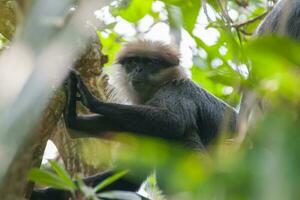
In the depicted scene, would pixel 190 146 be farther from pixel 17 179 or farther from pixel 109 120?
pixel 17 179

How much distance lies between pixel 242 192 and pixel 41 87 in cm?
28

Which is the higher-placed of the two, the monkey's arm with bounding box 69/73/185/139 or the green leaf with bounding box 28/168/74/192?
the green leaf with bounding box 28/168/74/192

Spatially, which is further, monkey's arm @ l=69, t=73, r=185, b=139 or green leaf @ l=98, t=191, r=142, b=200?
monkey's arm @ l=69, t=73, r=185, b=139

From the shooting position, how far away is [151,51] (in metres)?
5.02

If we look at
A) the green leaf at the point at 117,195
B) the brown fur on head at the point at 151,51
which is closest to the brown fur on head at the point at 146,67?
the brown fur on head at the point at 151,51

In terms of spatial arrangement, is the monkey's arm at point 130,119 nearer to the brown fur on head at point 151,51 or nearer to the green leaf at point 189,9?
the brown fur on head at point 151,51

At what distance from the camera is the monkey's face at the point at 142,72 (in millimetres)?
4852

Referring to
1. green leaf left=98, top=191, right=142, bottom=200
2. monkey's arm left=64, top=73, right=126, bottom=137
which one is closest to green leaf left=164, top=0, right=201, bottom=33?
monkey's arm left=64, top=73, right=126, bottom=137

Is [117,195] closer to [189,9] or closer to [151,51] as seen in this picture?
[189,9]

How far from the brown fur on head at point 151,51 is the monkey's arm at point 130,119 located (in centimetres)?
71

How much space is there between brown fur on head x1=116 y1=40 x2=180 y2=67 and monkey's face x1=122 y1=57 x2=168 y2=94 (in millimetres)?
35

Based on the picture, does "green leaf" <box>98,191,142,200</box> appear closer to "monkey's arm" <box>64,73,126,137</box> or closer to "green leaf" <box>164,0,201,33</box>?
"green leaf" <box>164,0,201,33</box>

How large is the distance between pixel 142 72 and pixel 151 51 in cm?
21

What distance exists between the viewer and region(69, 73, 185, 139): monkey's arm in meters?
4.06
